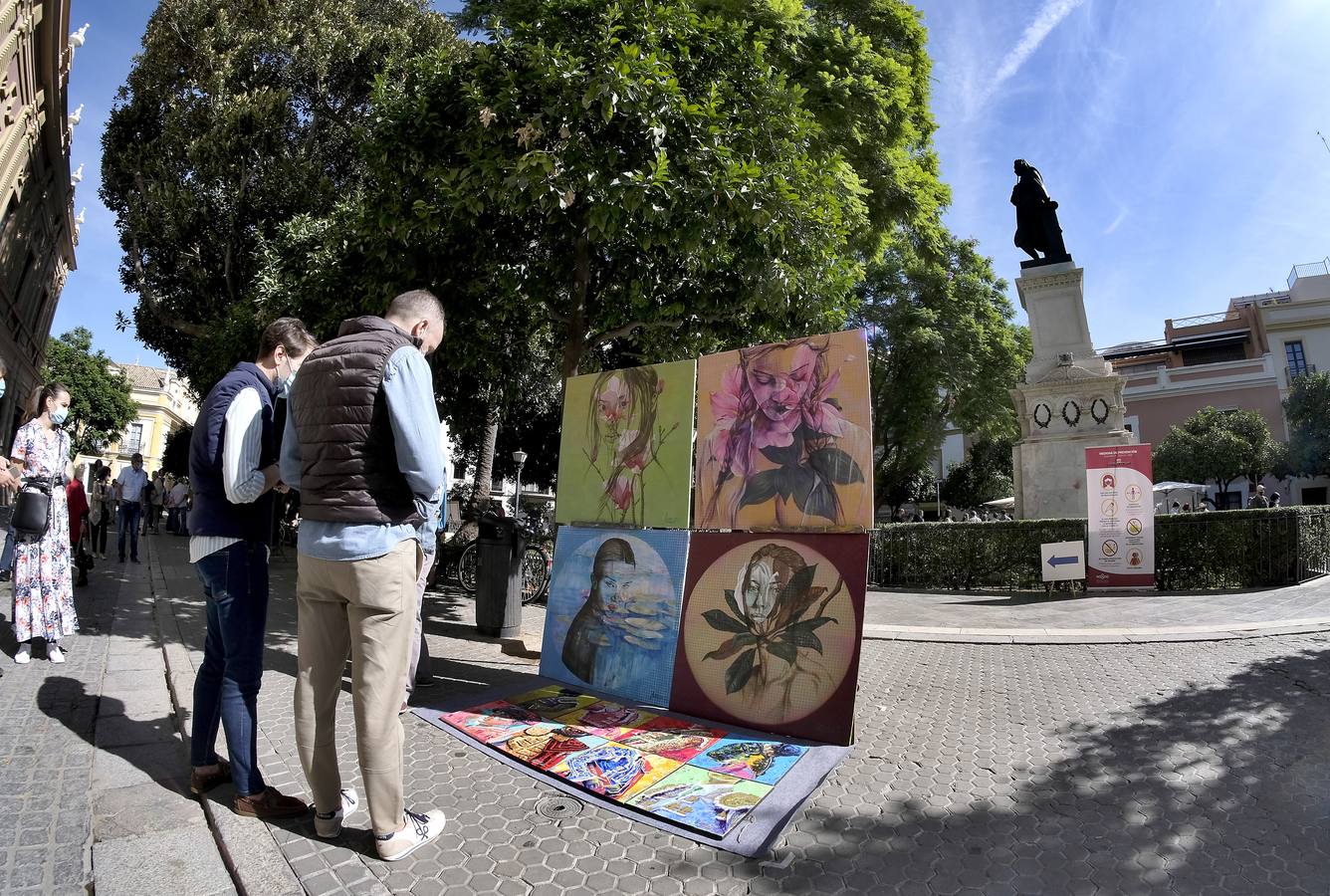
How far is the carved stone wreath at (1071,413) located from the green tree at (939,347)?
13.3m

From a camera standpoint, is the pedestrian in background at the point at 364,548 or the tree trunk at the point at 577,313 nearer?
the pedestrian in background at the point at 364,548

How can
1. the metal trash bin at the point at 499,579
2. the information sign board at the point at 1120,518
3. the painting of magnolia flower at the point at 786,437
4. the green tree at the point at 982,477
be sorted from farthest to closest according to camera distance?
1. the green tree at the point at 982,477
2. the information sign board at the point at 1120,518
3. the metal trash bin at the point at 499,579
4. the painting of magnolia flower at the point at 786,437

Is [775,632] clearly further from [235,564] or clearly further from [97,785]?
[97,785]

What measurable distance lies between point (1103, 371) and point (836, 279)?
8000 millimetres

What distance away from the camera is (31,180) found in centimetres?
2311

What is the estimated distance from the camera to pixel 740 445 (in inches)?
186

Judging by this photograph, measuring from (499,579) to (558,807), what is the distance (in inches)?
166

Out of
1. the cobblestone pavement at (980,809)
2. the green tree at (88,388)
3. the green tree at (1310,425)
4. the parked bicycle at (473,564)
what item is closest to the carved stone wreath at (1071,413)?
the cobblestone pavement at (980,809)

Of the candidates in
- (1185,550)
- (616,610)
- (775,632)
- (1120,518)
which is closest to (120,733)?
(616,610)

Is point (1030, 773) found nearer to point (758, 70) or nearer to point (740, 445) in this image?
point (740, 445)

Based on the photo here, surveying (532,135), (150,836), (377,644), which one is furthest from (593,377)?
(150,836)

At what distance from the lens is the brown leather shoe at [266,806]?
290cm

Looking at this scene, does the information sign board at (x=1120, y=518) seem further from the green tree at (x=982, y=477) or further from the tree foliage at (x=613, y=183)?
the green tree at (x=982, y=477)

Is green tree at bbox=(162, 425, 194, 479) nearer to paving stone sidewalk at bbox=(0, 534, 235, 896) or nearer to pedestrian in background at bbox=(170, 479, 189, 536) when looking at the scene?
pedestrian in background at bbox=(170, 479, 189, 536)
